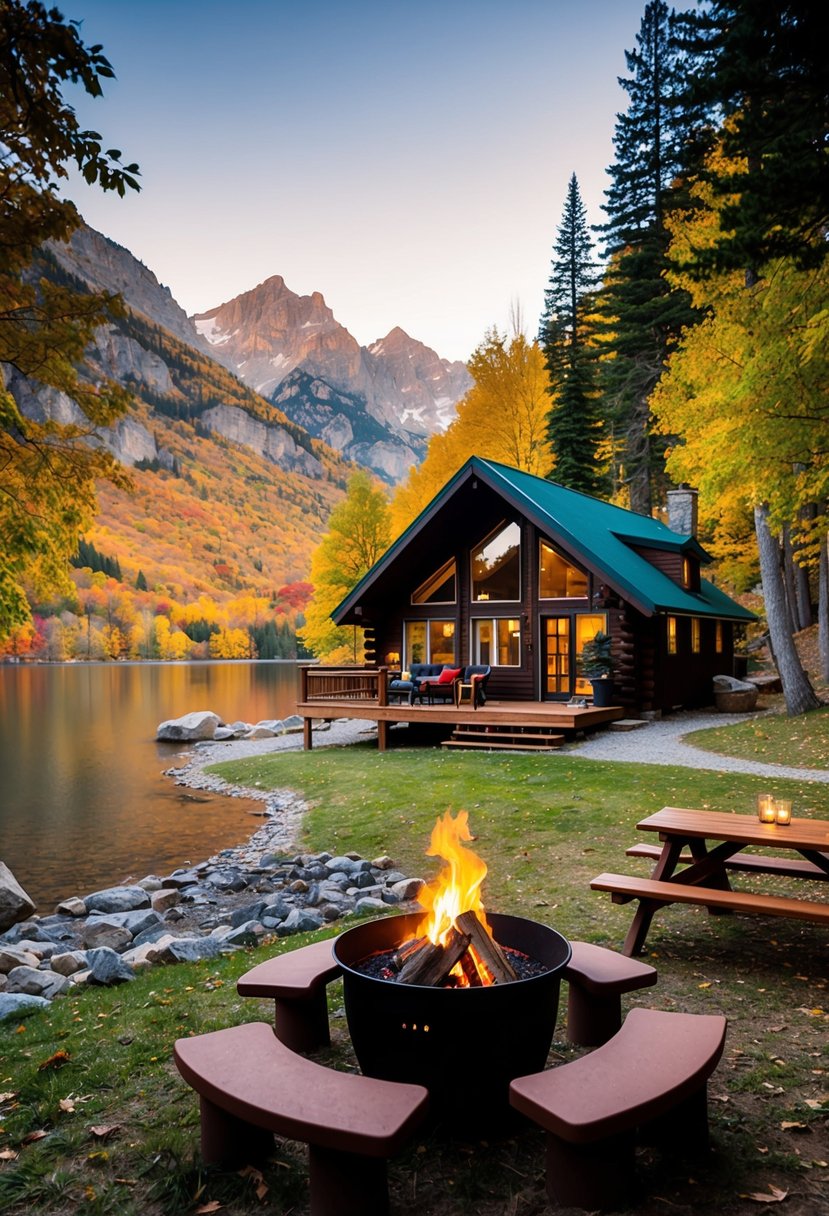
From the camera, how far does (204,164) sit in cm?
4969

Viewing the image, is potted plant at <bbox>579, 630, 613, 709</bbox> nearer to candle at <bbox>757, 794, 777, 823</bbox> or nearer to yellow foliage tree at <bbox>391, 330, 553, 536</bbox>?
yellow foliage tree at <bbox>391, 330, 553, 536</bbox>

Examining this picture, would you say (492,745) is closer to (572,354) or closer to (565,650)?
(565,650)

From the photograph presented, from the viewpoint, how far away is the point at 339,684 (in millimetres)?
19297

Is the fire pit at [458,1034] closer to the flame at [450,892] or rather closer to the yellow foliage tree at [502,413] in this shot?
the flame at [450,892]

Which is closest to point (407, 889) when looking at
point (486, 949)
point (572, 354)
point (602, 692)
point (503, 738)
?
point (486, 949)

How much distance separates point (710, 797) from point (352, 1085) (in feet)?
27.5

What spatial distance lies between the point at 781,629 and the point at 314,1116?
53.1ft

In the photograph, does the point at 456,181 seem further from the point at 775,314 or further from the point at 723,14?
the point at 775,314

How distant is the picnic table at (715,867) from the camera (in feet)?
15.4

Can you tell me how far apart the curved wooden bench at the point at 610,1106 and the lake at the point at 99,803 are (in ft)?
26.3

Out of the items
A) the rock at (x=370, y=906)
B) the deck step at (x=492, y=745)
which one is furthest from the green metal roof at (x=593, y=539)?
the rock at (x=370, y=906)

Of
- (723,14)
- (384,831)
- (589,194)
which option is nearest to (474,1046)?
(384,831)

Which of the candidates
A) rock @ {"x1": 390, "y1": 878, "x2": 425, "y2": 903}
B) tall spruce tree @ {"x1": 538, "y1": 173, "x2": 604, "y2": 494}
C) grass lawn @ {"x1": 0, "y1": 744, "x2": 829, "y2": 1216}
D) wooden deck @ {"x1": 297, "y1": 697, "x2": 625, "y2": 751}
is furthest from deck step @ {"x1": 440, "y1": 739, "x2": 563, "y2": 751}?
tall spruce tree @ {"x1": 538, "y1": 173, "x2": 604, "y2": 494}

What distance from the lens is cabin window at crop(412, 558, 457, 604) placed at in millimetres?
20281
